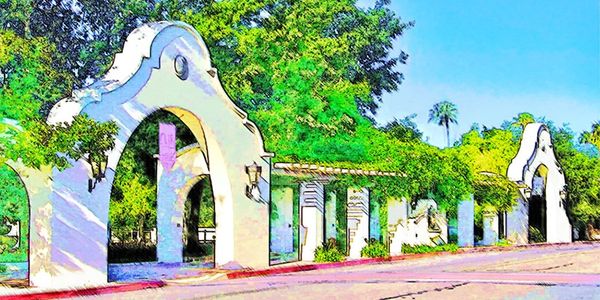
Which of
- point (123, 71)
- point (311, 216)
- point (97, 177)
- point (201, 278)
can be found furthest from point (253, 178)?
point (97, 177)

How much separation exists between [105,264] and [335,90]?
2055 cm

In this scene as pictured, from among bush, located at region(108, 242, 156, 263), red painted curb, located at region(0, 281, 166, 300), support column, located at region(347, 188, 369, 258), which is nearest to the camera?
red painted curb, located at region(0, 281, 166, 300)

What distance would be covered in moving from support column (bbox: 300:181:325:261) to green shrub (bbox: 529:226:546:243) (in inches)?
739

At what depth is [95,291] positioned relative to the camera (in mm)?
18641

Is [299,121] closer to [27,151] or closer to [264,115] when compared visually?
[264,115]

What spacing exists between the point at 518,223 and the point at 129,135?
26.6 metres

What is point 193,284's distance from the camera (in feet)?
67.5

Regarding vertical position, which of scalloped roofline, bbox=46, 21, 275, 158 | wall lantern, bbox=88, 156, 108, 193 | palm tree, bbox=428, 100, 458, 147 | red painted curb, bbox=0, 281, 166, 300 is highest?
palm tree, bbox=428, 100, 458, 147

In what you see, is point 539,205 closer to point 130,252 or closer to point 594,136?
point 594,136

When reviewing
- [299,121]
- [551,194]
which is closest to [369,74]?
[551,194]

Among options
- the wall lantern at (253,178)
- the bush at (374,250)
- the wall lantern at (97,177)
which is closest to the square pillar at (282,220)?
the bush at (374,250)

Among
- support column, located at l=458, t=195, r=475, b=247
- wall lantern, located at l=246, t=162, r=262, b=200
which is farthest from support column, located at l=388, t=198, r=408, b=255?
wall lantern, located at l=246, t=162, r=262, b=200

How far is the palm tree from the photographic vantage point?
10375 cm

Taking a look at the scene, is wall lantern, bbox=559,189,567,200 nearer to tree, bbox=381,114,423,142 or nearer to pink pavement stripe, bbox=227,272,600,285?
tree, bbox=381,114,423,142
